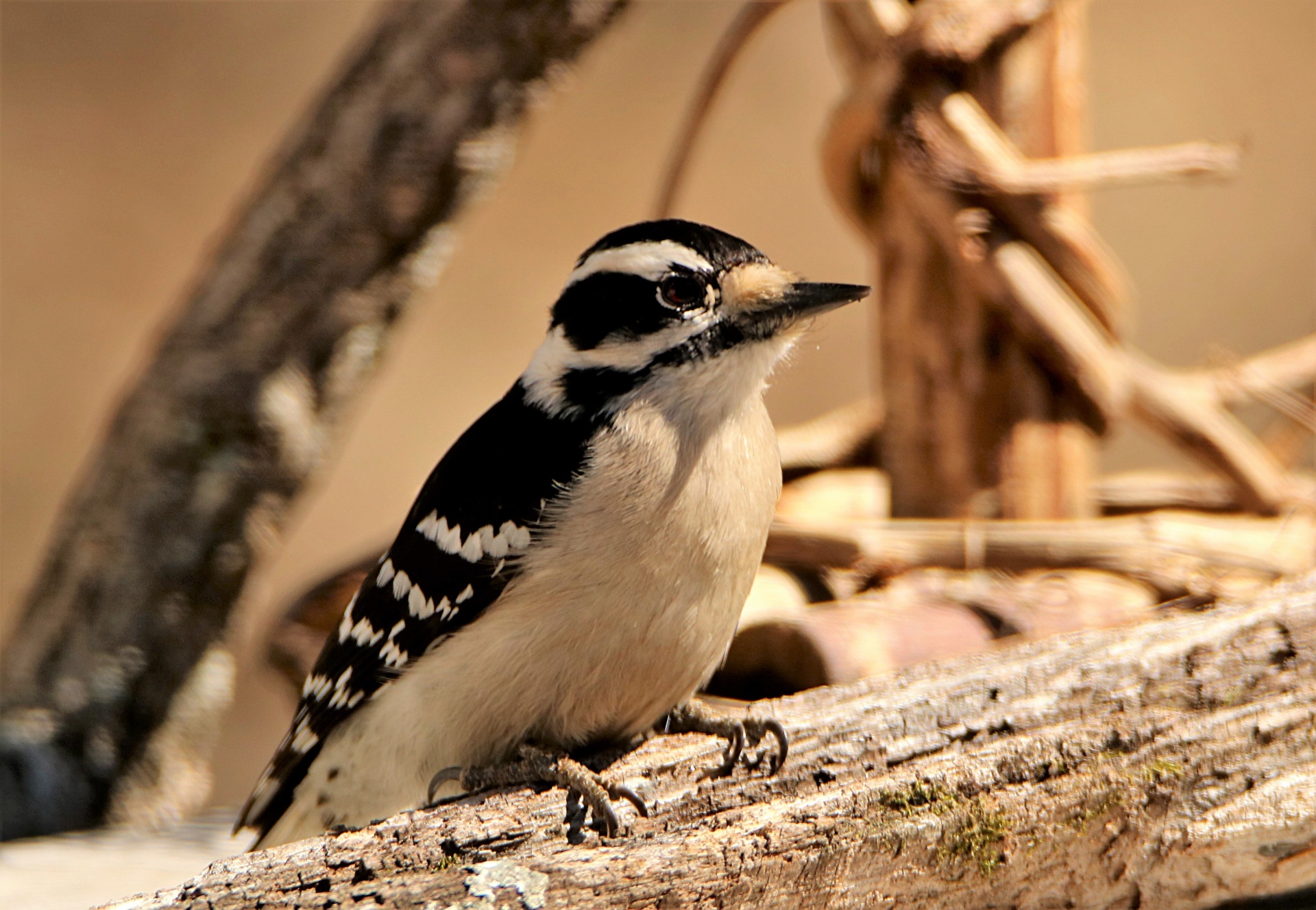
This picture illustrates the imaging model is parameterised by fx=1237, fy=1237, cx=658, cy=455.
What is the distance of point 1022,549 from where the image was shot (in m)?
2.20

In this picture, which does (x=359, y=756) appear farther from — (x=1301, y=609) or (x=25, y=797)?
(x=1301, y=609)

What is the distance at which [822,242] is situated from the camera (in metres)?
5.09

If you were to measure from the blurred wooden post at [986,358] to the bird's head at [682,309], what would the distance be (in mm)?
728

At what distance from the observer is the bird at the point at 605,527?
1.62 metres

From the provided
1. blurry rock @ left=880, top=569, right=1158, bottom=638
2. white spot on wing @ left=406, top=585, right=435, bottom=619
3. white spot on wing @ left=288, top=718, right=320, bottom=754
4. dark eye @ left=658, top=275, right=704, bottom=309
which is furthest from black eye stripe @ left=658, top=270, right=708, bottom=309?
white spot on wing @ left=288, top=718, right=320, bottom=754

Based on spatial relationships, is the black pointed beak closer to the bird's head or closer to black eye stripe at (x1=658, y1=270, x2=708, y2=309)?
the bird's head

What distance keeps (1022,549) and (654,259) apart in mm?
953

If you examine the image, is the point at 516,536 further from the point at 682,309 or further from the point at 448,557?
the point at 682,309

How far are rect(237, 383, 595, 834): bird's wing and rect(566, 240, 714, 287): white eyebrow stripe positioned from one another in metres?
0.22

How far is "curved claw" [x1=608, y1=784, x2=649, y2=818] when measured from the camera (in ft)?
4.92

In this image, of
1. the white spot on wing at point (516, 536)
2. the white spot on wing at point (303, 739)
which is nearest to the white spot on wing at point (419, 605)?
the white spot on wing at point (516, 536)

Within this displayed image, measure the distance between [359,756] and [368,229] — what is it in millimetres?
1088

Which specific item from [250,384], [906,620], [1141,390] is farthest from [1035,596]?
[250,384]

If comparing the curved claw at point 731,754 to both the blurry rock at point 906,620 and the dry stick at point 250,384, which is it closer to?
the blurry rock at point 906,620
